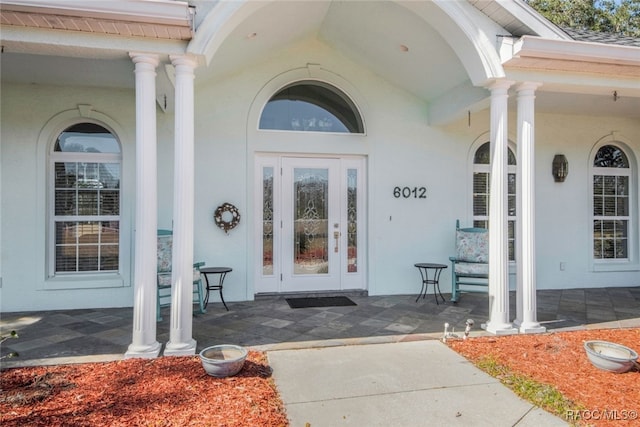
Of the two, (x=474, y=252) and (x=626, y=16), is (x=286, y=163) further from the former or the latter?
(x=626, y=16)

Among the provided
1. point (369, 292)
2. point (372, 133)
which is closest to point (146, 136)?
point (372, 133)

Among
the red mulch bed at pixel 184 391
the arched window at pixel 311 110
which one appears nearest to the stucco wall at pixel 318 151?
the arched window at pixel 311 110

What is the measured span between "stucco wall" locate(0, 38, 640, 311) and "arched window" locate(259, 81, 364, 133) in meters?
0.15

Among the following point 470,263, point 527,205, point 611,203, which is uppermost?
point 611,203

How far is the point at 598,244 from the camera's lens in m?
7.02

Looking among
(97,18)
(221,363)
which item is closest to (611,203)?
(221,363)

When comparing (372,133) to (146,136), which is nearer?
(146,136)

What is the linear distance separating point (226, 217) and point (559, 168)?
5.51 m

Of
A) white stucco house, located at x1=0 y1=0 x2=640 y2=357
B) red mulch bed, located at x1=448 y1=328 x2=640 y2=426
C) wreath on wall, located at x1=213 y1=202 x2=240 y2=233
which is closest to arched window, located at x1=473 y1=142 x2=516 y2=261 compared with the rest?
white stucco house, located at x1=0 y1=0 x2=640 y2=357

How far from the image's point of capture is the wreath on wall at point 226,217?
561cm

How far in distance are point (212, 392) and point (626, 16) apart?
50.8ft

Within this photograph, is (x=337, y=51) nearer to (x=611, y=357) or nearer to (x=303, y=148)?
(x=303, y=148)

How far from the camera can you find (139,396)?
9.18ft

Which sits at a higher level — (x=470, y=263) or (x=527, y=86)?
(x=527, y=86)
